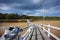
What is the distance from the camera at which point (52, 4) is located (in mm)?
3686

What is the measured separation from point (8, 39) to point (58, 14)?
2.45 meters

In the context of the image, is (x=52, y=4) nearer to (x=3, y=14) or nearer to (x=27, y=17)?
(x=27, y=17)

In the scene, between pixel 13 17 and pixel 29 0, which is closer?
pixel 13 17

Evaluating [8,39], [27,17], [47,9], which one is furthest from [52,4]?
[8,39]

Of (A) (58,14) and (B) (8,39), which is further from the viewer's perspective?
(A) (58,14)

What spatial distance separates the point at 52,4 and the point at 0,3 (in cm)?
139

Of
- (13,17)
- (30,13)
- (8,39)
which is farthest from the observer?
(30,13)

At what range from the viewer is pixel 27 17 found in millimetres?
3555

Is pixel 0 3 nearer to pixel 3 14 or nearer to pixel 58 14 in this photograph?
pixel 3 14

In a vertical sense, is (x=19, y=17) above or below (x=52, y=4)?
below

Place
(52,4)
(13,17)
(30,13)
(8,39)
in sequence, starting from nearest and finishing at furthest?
(8,39)
(13,17)
(30,13)
(52,4)

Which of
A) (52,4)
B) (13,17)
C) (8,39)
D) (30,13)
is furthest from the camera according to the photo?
(52,4)

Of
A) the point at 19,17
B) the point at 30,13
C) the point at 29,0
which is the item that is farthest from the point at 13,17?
the point at 29,0

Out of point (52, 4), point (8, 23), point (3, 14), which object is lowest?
point (8, 23)
